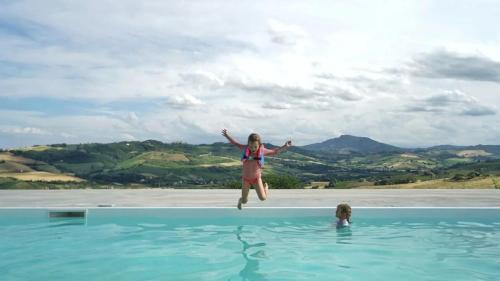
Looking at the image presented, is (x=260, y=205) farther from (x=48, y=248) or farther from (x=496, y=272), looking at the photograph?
(x=496, y=272)

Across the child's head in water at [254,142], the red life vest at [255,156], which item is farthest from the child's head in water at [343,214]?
the child's head in water at [254,142]

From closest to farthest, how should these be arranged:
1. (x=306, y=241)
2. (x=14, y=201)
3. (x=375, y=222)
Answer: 1. (x=306, y=241)
2. (x=375, y=222)
3. (x=14, y=201)

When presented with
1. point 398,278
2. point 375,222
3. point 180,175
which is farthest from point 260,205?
point 180,175

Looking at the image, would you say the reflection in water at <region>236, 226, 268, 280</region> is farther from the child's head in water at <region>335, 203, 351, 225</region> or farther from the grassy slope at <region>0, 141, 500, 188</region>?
the grassy slope at <region>0, 141, 500, 188</region>

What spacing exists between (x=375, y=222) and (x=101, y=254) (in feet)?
17.0

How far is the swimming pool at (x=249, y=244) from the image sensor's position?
6066mm

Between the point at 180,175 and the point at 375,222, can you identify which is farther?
the point at 180,175

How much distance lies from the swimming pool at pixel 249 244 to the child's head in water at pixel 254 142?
131cm

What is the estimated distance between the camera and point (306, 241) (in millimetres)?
8008

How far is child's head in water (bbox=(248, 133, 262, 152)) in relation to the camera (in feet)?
30.2

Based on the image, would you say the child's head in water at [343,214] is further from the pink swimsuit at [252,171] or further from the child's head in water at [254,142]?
the child's head in water at [254,142]

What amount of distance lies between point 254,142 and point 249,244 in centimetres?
207

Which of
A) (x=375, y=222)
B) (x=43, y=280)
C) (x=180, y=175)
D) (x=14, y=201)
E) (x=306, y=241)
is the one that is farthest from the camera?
(x=180, y=175)

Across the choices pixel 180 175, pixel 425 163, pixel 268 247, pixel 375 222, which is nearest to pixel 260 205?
pixel 375 222
